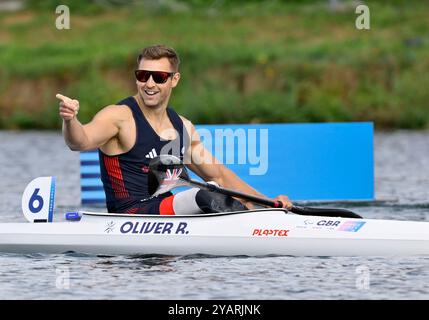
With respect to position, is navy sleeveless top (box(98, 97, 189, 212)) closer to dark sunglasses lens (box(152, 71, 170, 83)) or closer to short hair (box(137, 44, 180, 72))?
dark sunglasses lens (box(152, 71, 170, 83))

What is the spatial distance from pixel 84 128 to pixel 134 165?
795 mm

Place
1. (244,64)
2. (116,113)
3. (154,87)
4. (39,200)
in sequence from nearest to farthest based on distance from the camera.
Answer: (116,113), (154,87), (39,200), (244,64)

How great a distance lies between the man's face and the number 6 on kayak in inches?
49.1

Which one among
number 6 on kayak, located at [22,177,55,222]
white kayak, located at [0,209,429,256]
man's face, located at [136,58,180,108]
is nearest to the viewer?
white kayak, located at [0,209,429,256]

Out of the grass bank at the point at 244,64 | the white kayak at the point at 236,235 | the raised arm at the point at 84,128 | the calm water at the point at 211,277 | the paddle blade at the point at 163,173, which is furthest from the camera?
the grass bank at the point at 244,64

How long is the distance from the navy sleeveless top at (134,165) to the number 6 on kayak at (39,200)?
0.56 metres

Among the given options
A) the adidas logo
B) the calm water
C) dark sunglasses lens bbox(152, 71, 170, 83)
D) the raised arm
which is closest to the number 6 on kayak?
the calm water

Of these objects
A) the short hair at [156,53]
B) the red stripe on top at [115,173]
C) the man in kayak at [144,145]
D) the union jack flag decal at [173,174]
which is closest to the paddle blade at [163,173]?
Answer: the union jack flag decal at [173,174]

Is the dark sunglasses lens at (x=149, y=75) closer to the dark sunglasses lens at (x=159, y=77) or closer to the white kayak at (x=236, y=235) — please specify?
the dark sunglasses lens at (x=159, y=77)

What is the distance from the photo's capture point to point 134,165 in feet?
42.9

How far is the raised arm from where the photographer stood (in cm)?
1208

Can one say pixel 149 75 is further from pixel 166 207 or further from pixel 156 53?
pixel 166 207

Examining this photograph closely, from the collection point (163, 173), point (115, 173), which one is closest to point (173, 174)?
point (163, 173)

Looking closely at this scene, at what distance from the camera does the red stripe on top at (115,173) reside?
13.1 m
